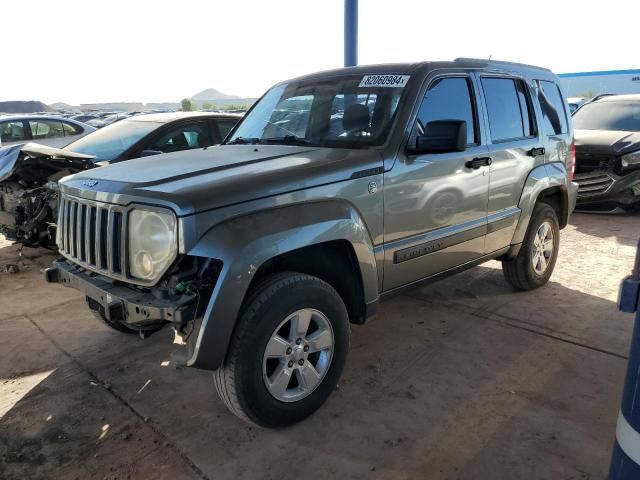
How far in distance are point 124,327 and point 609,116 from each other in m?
8.80

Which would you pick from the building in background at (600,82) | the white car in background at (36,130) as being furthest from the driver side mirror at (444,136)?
the building in background at (600,82)

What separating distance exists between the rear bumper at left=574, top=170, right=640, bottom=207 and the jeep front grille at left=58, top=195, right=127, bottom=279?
767 cm

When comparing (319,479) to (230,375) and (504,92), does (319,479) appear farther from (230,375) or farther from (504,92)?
(504,92)

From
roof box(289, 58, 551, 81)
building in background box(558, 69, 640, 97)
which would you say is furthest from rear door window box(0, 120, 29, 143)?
building in background box(558, 69, 640, 97)

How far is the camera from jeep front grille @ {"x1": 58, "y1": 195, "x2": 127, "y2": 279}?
2.69m

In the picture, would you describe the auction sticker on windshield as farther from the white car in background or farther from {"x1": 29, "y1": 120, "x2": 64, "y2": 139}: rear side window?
{"x1": 29, "y1": 120, "x2": 64, "y2": 139}: rear side window

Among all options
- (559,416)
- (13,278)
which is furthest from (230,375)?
(13,278)

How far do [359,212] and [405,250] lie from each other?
0.53 meters

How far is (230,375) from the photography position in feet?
8.49

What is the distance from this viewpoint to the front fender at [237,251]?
7.92 ft

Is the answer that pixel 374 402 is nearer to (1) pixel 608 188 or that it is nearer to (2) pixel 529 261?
(2) pixel 529 261

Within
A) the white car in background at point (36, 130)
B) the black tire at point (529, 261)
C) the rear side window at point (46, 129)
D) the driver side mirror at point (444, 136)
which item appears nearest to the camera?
the driver side mirror at point (444, 136)

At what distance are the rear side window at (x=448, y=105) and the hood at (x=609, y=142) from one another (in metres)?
5.30

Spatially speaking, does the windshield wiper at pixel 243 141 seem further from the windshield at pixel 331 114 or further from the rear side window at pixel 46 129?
the rear side window at pixel 46 129
